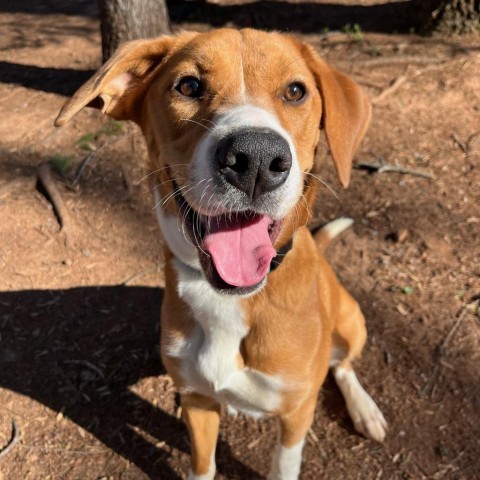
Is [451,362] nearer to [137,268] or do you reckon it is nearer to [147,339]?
[147,339]

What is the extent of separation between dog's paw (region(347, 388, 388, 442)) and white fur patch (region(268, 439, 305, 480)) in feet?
1.87

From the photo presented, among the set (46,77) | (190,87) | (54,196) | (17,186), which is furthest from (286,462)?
(46,77)

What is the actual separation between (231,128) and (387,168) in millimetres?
3474

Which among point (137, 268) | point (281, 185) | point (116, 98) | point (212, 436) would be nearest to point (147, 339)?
point (137, 268)

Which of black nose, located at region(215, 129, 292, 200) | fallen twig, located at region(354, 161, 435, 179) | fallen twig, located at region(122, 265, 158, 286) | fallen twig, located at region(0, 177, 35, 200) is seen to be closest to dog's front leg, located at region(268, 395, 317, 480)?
A: black nose, located at region(215, 129, 292, 200)

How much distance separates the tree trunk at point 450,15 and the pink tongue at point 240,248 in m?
4.84

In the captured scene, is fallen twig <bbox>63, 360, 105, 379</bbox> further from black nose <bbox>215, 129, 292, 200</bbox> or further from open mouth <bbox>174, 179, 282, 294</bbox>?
black nose <bbox>215, 129, 292, 200</bbox>

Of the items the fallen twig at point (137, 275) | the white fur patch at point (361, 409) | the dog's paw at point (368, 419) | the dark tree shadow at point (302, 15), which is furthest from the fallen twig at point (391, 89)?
the dog's paw at point (368, 419)

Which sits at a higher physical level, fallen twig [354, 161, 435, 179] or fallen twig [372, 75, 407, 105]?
fallen twig [372, 75, 407, 105]

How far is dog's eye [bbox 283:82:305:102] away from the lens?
2.55m

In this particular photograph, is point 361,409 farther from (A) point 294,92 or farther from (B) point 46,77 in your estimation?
(B) point 46,77

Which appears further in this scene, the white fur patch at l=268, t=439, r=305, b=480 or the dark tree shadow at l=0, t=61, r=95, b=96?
the dark tree shadow at l=0, t=61, r=95, b=96

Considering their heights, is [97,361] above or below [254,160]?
below

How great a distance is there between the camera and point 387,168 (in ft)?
17.3
